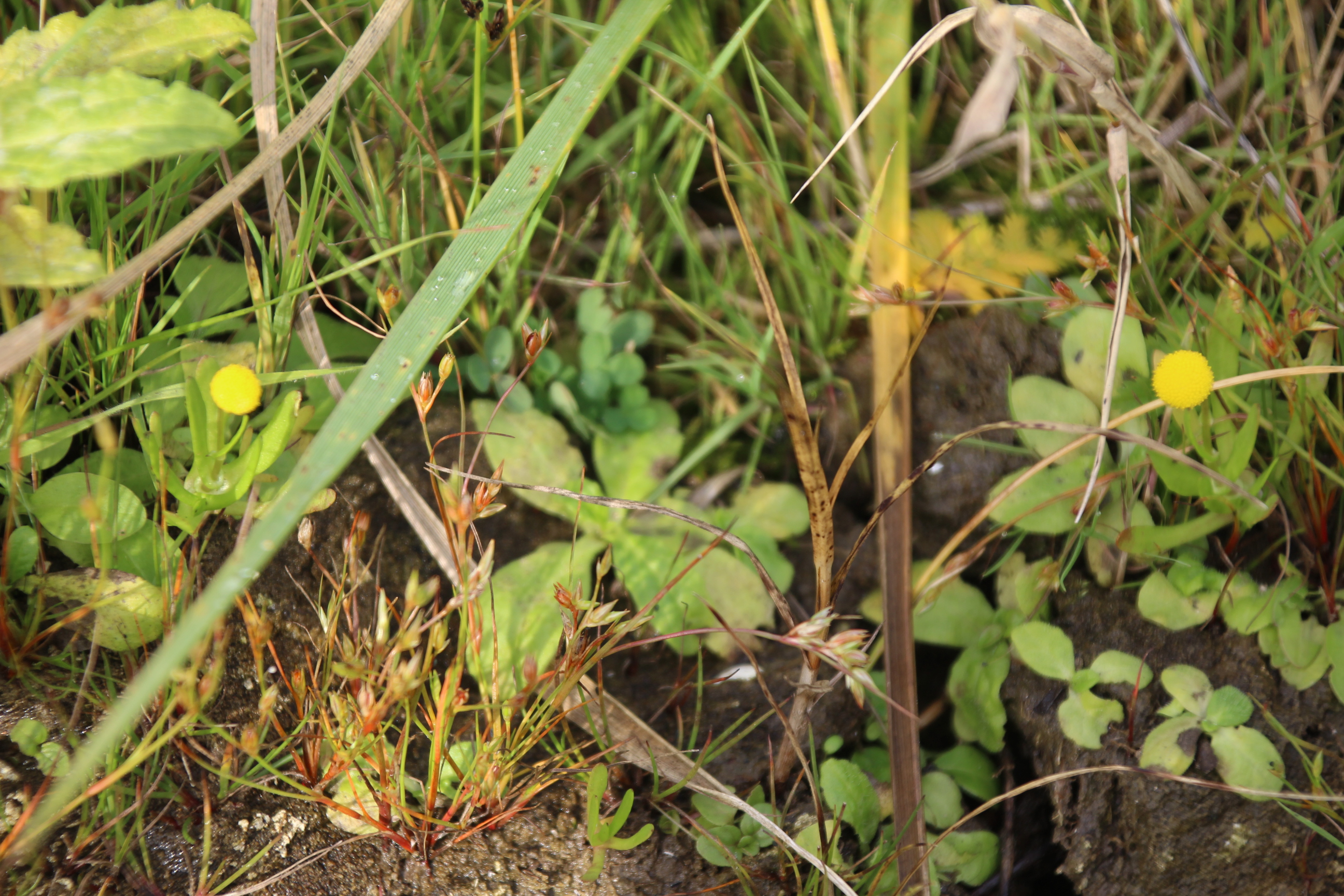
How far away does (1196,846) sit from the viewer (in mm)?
1234

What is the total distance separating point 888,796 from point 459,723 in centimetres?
67

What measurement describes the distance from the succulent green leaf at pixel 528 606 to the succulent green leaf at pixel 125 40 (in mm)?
837

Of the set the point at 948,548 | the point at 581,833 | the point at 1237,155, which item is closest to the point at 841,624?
the point at 948,548

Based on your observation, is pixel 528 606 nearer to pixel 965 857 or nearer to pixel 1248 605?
pixel 965 857

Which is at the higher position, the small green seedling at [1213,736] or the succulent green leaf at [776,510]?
the succulent green leaf at [776,510]

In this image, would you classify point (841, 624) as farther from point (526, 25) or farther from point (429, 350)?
point (526, 25)

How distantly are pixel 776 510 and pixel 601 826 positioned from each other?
0.64 m

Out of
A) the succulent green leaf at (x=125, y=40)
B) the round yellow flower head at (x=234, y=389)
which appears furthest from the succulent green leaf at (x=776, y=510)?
the succulent green leaf at (x=125, y=40)

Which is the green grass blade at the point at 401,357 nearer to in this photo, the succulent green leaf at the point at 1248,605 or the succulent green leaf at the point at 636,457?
the succulent green leaf at the point at 636,457

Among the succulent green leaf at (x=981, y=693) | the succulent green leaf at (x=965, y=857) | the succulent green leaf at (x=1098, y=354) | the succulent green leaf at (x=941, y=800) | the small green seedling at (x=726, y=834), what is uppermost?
the succulent green leaf at (x=1098, y=354)

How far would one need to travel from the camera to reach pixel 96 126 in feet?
3.07

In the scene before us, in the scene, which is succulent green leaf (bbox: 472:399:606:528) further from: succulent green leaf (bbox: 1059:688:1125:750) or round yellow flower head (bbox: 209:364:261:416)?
succulent green leaf (bbox: 1059:688:1125:750)

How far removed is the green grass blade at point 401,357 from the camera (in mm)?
770

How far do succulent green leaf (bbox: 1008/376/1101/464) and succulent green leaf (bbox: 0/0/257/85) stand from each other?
1.28 metres
